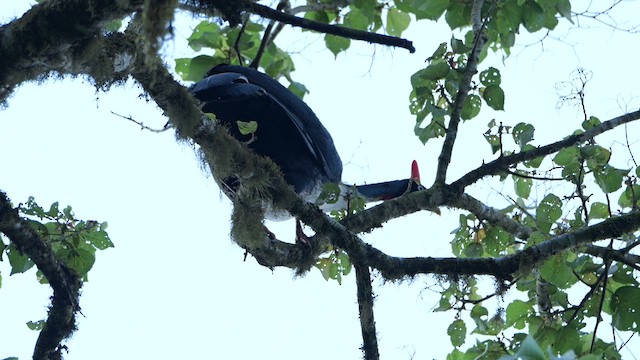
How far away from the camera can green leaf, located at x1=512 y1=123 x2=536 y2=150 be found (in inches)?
143

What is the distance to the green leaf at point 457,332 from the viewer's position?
397cm

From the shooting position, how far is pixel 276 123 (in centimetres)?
384

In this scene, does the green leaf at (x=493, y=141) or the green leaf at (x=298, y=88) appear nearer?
the green leaf at (x=493, y=141)

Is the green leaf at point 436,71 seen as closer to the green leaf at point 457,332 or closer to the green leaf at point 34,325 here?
the green leaf at point 457,332

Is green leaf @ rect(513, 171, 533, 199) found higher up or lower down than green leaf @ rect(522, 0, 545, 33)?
lower down

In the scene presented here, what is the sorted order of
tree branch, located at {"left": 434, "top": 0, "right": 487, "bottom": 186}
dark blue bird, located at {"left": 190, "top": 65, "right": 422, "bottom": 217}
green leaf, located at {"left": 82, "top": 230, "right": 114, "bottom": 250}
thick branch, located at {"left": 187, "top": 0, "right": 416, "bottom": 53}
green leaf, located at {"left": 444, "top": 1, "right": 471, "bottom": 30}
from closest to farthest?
1. thick branch, located at {"left": 187, "top": 0, "right": 416, "bottom": 53}
2. green leaf, located at {"left": 82, "top": 230, "right": 114, "bottom": 250}
3. dark blue bird, located at {"left": 190, "top": 65, "right": 422, "bottom": 217}
4. tree branch, located at {"left": 434, "top": 0, "right": 487, "bottom": 186}
5. green leaf, located at {"left": 444, "top": 1, "right": 471, "bottom": 30}

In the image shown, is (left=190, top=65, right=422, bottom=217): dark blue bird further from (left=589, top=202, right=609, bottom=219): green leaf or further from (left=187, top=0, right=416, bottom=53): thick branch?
(left=589, top=202, right=609, bottom=219): green leaf

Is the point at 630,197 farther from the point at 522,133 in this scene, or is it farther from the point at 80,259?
the point at 80,259

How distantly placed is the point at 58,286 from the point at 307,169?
1.37 meters

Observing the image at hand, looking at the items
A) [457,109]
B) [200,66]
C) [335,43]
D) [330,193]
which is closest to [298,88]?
[335,43]

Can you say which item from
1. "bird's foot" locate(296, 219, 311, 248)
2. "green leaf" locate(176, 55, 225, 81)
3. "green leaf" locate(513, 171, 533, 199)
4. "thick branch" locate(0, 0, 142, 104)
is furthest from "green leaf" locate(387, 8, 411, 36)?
"thick branch" locate(0, 0, 142, 104)

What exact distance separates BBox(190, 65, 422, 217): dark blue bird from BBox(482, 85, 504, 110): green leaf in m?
0.80

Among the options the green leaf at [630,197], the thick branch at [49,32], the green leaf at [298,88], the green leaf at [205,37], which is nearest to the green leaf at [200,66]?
the green leaf at [205,37]

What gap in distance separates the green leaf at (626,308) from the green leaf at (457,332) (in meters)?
0.73
